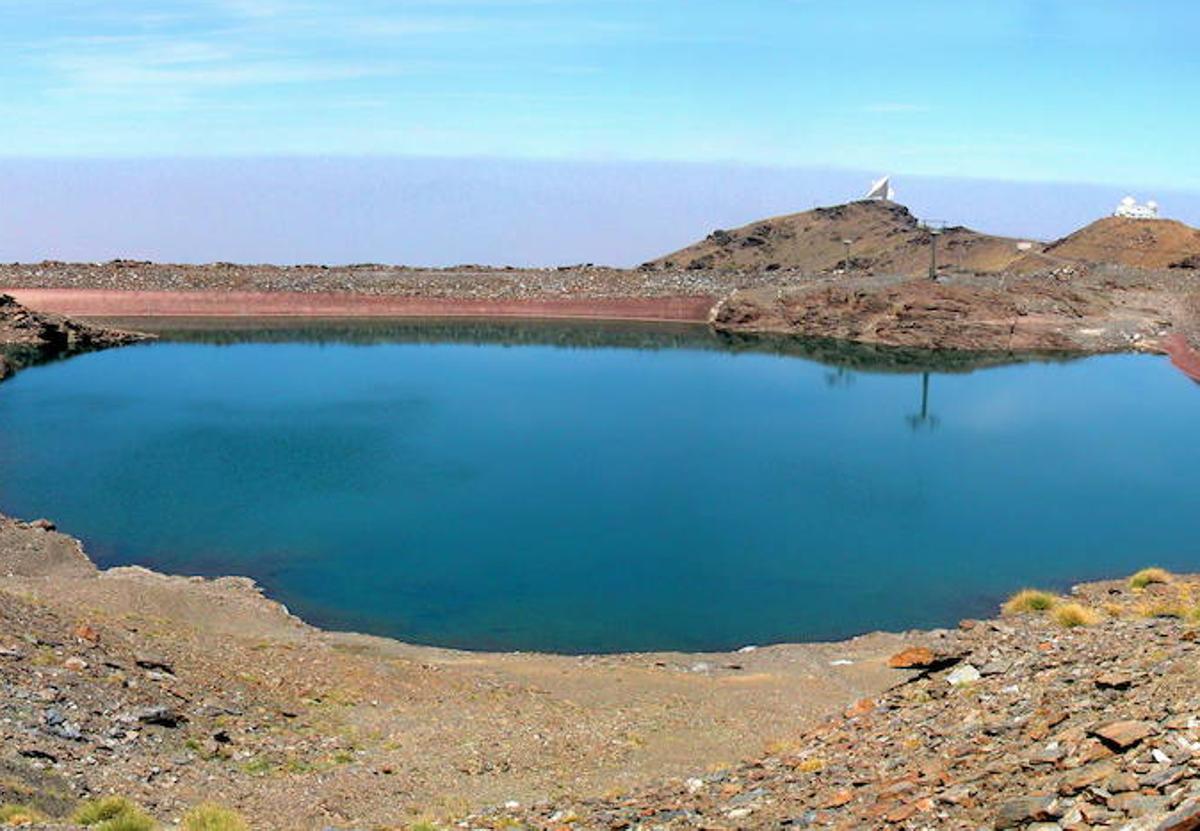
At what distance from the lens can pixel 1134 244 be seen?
88750 millimetres

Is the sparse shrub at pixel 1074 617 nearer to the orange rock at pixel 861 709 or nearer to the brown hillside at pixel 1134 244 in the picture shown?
the orange rock at pixel 861 709

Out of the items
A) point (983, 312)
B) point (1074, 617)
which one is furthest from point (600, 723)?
point (983, 312)

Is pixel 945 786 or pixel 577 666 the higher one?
pixel 945 786

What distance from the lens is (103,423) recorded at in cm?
4297

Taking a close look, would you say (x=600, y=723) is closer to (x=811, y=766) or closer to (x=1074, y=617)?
(x=811, y=766)

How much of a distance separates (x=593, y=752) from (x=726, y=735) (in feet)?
6.66

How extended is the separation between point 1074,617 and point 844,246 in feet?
296

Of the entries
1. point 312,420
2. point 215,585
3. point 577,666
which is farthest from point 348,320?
point 577,666

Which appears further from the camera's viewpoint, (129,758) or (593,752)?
(593,752)

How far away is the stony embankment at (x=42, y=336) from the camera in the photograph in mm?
58500

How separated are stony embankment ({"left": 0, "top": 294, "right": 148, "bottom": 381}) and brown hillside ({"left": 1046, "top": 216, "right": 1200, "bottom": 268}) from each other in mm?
66606

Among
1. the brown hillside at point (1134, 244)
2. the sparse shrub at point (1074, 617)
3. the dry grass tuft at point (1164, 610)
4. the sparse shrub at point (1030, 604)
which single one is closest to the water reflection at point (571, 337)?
the brown hillside at point (1134, 244)

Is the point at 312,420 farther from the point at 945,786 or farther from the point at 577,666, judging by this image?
the point at 945,786

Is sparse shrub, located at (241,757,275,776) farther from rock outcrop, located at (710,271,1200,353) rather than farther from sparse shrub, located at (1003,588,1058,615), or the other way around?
rock outcrop, located at (710,271,1200,353)
